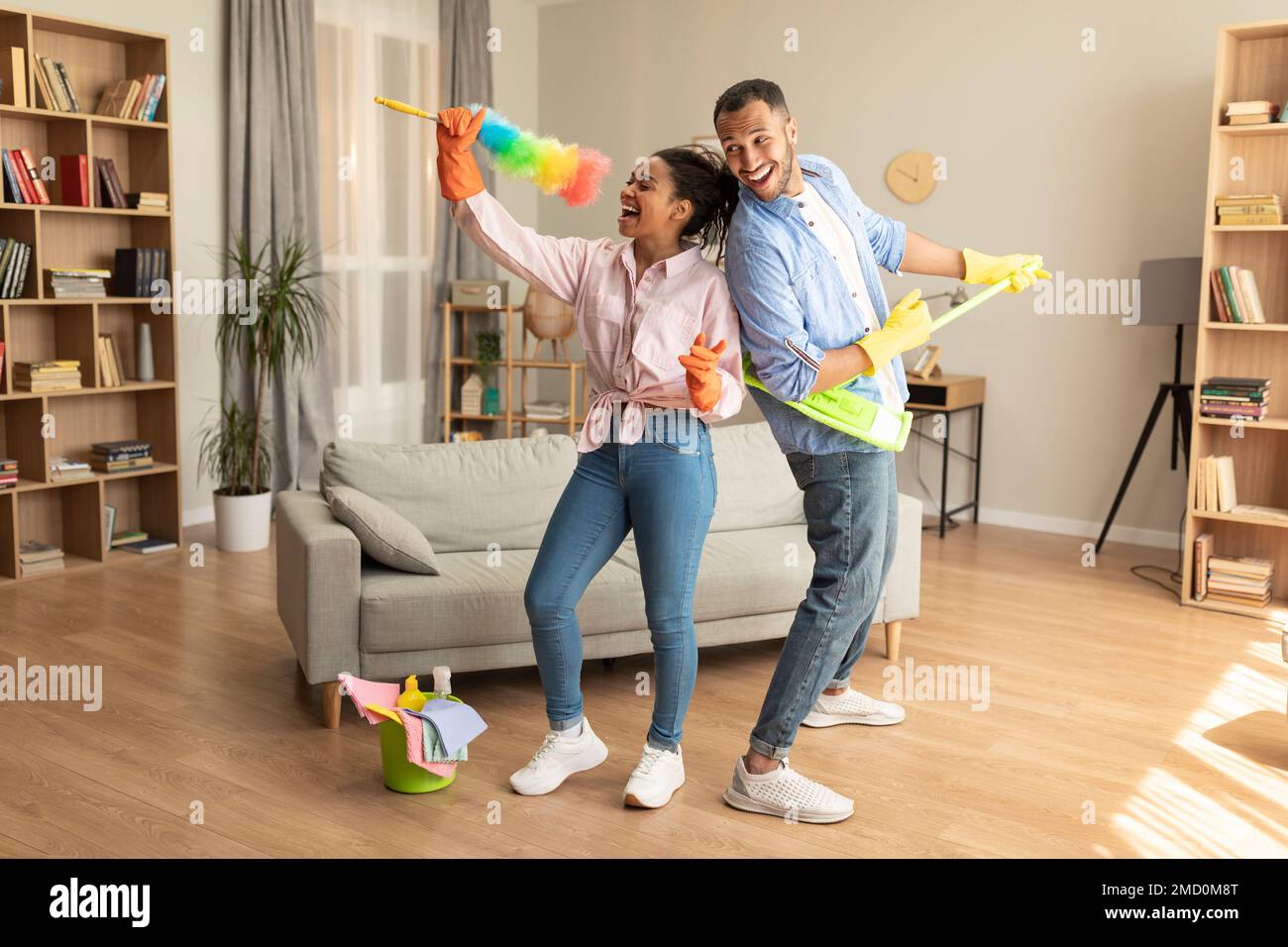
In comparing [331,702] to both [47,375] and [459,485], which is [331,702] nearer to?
[459,485]

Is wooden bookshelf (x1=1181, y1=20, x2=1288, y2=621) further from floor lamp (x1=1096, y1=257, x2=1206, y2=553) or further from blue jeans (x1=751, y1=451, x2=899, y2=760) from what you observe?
blue jeans (x1=751, y1=451, x2=899, y2=760)

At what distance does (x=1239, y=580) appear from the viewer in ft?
14.5

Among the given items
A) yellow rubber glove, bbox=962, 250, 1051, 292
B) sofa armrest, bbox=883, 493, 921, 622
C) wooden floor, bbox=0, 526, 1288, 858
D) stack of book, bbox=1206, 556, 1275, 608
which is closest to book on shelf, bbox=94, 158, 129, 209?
wooden floor, bbox=0, 526, 1288, 858

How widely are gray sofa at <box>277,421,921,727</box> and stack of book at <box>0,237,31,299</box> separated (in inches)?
72.0

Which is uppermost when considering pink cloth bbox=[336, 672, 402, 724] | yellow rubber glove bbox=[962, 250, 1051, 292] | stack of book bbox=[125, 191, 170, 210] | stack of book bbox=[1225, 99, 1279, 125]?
stack of book bbox=[1225, 99, 1279, 125]

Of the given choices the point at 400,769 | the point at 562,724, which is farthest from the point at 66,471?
the point at 562,724

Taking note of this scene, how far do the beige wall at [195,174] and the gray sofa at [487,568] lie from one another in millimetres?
2232

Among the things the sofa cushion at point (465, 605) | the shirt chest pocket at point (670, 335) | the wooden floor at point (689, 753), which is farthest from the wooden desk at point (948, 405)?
the shirt chest pocket at point (670, 335)

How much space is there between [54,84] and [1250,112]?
4409mm

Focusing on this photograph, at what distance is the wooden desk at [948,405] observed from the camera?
18.0 ft

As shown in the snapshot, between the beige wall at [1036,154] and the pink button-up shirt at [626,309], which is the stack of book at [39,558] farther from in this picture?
the beige wall at [1036,154]

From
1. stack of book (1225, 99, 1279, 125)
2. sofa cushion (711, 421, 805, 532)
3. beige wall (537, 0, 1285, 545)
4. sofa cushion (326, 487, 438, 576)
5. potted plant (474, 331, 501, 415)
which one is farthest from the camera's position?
potted plant (474, 331, 501, 415)

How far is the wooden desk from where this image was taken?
215 inches

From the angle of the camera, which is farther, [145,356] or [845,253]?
[145,356]
